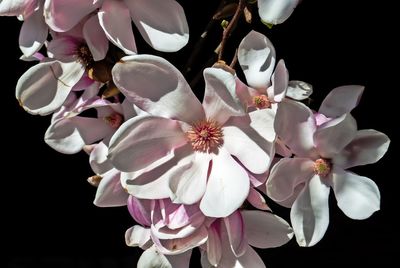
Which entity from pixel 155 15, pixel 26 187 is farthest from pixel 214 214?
pixel 26 187

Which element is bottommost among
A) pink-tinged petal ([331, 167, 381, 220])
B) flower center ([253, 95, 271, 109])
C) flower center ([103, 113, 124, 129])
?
flower center ([103, 113, 124, 129])

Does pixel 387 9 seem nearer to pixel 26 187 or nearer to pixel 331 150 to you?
pixel 331 150

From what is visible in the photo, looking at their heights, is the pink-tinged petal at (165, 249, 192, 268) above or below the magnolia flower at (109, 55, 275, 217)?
below

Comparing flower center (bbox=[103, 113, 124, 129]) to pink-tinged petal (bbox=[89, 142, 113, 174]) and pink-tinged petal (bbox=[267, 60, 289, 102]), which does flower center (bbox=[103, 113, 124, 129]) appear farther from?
pink-tinged petal (bbox=[267, 60, 289, 102])

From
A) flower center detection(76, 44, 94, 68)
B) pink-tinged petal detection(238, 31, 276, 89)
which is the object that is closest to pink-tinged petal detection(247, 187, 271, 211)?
pink-tinged petal detection(238, 31, 276, 89)

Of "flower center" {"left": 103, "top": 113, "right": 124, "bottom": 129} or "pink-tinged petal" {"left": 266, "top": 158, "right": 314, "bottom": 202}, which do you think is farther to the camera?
"flower center" {"left": 103, "top": 113, "right": 124, "bottom": 129}
